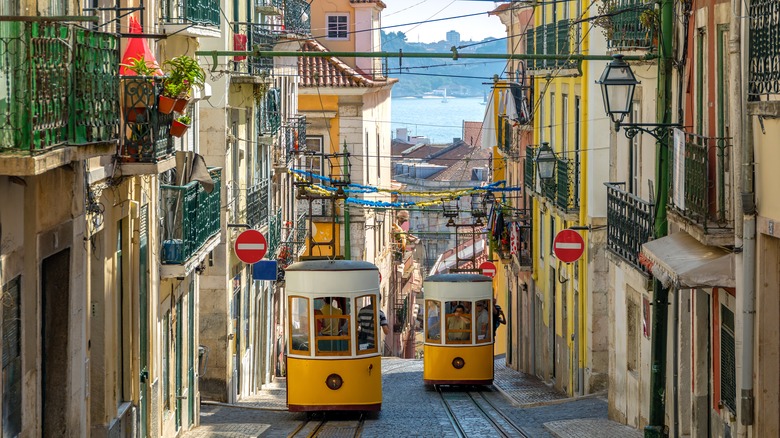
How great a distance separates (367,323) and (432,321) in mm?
6591

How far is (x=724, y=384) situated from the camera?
13.3 m

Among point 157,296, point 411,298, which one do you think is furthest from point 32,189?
point 411,298

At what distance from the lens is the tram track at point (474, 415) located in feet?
67.2

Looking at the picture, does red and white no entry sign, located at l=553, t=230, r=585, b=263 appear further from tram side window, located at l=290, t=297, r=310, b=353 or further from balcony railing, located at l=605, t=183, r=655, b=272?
tram side window, located at l=290, t=297, r=310, b=353

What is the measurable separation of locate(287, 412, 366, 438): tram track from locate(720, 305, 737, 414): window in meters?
7.49

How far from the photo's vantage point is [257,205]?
96.9ft

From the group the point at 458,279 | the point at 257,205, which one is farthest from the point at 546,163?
the point at 257,205

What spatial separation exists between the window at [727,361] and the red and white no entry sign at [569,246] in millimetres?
9162

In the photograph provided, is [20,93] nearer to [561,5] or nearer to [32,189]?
[32,189]

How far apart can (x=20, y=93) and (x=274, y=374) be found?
88.1ft

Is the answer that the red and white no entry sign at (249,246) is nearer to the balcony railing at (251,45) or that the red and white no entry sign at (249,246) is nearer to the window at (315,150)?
the balcony railing at (251,45)

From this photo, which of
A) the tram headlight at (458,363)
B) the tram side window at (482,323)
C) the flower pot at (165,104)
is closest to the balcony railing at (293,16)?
the tram side window at (482,323)

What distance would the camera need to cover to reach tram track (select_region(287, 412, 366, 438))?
1977 cm

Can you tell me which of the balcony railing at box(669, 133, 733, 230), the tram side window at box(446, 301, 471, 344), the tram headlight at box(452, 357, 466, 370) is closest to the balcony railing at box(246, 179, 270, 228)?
the tram side window at box(446, 301, 471, 344)
